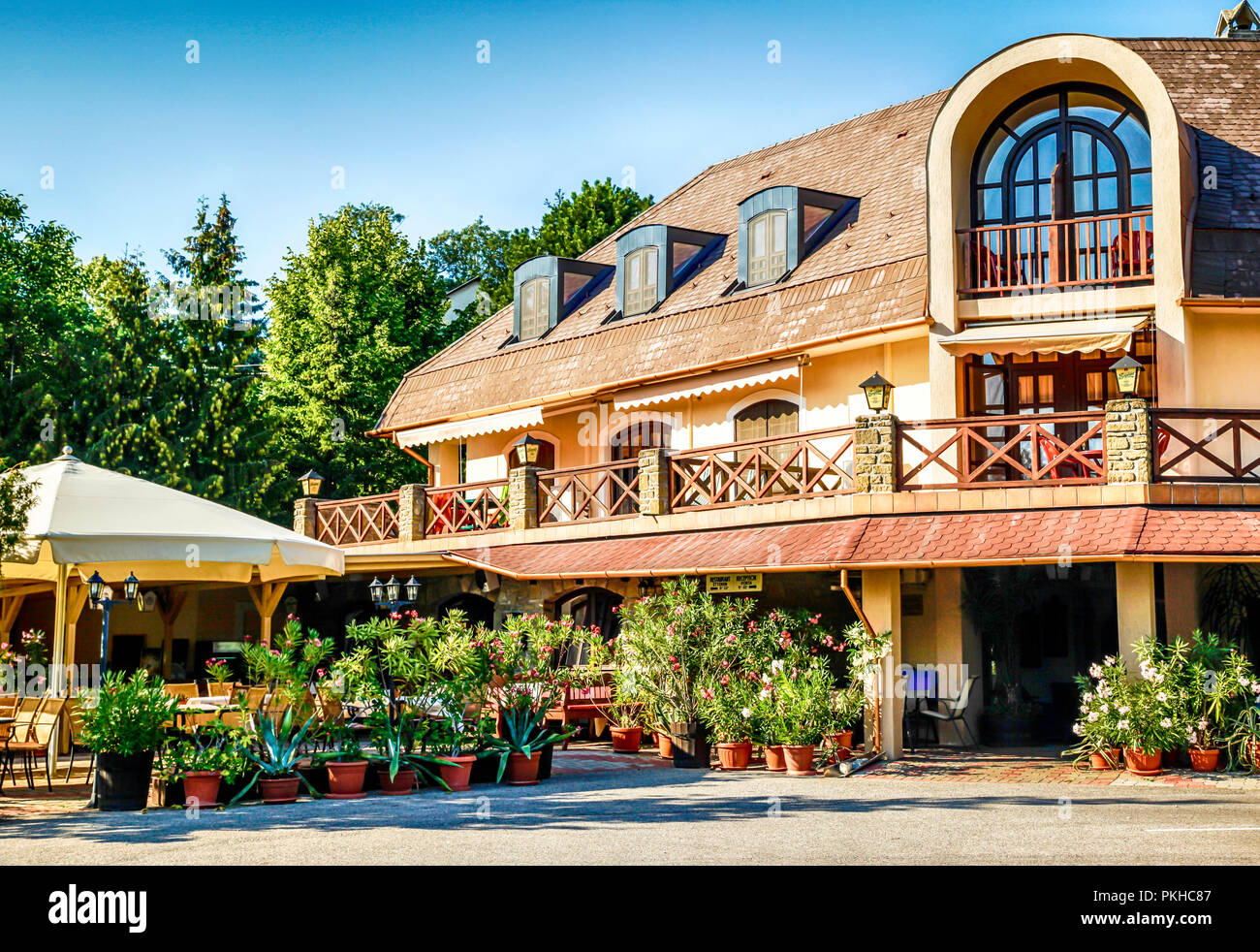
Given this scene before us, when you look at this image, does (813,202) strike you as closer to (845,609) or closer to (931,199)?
(931,199)

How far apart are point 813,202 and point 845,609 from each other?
23.3ft

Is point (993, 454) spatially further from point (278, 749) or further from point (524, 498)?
point (278, 749)

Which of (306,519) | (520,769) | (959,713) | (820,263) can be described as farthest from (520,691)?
(306,519)

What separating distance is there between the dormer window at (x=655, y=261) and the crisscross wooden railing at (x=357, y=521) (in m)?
5.66

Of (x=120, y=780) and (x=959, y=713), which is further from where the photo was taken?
(x=959, y=713)

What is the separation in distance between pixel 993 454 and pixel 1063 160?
196 inches

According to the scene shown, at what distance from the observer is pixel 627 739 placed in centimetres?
1752

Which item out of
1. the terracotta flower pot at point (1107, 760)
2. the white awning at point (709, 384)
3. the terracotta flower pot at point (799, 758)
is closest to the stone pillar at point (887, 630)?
the terracotta flower pot at point (799, 758)

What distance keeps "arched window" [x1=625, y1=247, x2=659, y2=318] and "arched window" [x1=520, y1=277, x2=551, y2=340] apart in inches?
89.3

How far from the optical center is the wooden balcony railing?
59.0 feet

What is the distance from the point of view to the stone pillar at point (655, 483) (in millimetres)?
19484

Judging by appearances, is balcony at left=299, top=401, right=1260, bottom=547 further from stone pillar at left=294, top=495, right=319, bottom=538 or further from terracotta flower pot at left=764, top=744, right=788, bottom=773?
stone pillar at left=294, top=495, right=319, bottom=538

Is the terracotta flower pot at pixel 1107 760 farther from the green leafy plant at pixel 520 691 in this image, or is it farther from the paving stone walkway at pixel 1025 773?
the green leafy plant at pixel 520 691

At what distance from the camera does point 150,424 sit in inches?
1175
